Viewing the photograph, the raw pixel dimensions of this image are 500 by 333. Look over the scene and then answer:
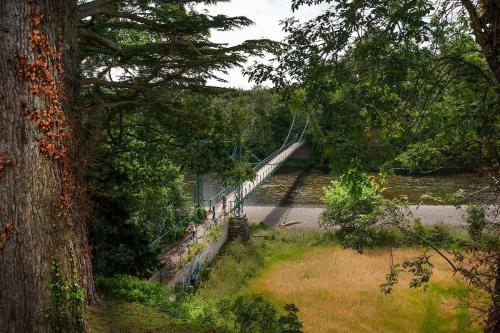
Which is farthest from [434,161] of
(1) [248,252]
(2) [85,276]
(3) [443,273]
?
(1) [248,252]

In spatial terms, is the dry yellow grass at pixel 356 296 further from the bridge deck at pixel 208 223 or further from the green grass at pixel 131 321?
the green grass at pixel 131 321

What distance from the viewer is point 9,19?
354cm

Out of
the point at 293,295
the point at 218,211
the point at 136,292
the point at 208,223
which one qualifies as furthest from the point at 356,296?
the point at 218,211

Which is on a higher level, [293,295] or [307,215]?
[307,215]

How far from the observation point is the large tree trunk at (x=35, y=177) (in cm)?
361

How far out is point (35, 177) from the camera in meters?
3.78

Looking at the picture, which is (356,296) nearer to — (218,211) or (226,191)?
(218,211)

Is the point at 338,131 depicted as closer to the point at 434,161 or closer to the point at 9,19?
the point at 434,161

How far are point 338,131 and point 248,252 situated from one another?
1115 cm

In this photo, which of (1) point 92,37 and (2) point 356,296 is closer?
(1) point 92,37

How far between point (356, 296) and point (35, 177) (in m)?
9.84

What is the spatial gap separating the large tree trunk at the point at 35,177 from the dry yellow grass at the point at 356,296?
22.2ft

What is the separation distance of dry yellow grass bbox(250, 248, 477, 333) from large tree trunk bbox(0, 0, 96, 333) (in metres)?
6.76

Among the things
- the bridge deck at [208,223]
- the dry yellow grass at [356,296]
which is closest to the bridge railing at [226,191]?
the bridge deck at [208,223]
